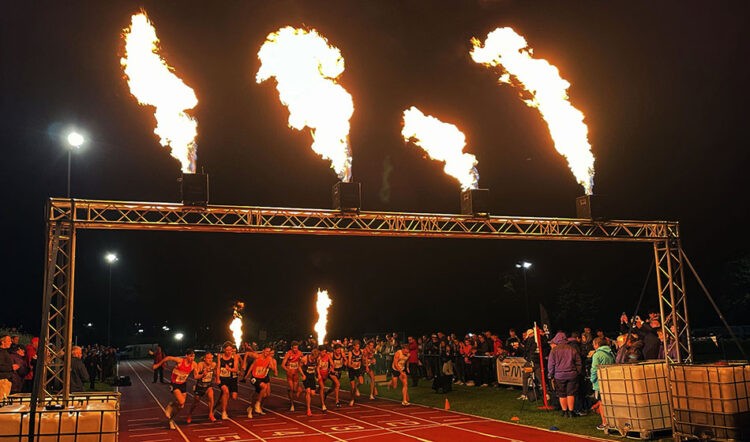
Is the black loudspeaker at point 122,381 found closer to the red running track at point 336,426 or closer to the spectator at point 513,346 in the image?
the red running track at point 336,426

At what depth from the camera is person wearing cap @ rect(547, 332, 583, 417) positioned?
14006 mm

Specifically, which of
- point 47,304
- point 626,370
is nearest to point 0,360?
point 47,304

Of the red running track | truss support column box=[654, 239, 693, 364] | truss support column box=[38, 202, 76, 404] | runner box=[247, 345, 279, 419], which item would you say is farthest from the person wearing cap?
truss support column box=[38, 202, 76, 404]

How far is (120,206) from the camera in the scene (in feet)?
46.9

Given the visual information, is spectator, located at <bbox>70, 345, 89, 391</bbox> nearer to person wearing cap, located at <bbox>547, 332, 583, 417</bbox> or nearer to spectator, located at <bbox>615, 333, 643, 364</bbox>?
person wearing cap, located at <bbox>547, 332, 583, 417</bbox>

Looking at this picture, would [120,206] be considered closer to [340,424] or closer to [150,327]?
[340,424]

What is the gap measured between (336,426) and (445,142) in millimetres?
7663

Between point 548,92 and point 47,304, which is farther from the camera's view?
point 548,92

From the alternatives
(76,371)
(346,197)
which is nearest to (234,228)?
(346,197)

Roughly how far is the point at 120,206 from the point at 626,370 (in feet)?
36.4

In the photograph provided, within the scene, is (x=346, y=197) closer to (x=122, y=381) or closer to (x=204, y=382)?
(x=204, y=382)

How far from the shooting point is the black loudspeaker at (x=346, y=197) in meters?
15.6

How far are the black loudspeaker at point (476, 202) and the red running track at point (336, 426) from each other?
5142mm

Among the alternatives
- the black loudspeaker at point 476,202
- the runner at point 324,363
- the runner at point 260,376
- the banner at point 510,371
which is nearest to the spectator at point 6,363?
the runner at point 260,376
